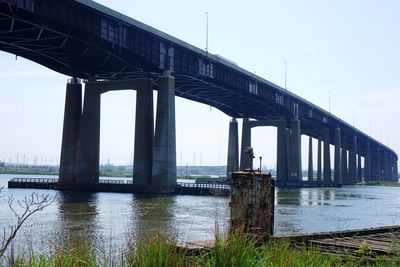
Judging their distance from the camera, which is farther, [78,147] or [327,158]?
[327,158]

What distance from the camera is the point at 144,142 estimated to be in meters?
75.6

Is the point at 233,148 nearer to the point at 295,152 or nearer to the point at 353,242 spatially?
the point at 295,152

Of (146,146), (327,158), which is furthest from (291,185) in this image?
(146,146)

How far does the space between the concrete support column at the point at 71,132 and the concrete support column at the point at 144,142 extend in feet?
43.0

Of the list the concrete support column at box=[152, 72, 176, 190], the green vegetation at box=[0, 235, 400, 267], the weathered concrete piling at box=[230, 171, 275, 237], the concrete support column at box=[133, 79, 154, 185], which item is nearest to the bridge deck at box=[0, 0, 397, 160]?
the concrete support column at box=[152, 72, 176, 190]

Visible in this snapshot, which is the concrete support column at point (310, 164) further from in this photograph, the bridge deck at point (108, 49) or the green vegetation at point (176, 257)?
the green vegetation at point (176, 257)

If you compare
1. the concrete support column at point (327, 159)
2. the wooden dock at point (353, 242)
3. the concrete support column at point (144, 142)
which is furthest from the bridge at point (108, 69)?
the concrete support column at point (327, 159)

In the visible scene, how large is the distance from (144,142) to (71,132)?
15.9 m

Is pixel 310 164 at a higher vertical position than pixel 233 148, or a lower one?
lower

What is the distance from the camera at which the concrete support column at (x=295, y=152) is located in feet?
428

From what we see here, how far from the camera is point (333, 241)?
1281 centimetres

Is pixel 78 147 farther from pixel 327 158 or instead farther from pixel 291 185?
pixel 327 158

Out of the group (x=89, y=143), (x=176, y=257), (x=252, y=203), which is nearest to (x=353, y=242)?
(x=252, y=203)

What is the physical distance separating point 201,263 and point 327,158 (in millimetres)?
164073
